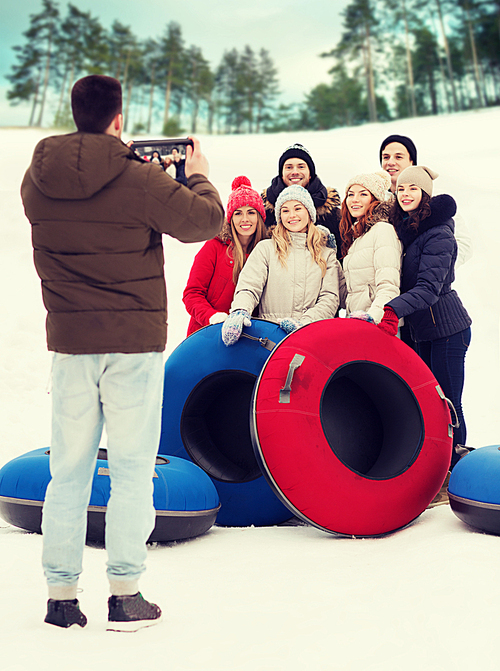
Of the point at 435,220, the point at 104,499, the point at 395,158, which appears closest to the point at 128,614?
the point at 104,499

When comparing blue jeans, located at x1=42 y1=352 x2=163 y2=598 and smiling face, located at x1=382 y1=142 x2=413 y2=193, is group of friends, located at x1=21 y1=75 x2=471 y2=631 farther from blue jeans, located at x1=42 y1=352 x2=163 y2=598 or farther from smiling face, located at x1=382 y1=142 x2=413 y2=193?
smiling face, located at x1=382 y1=142 x2=413 y2=193

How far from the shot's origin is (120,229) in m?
1.69

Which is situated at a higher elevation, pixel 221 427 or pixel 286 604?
pixel 221 427

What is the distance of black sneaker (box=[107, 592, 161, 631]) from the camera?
163 cm

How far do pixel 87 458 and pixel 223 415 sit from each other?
168 centimetres

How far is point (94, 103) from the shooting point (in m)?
1.69

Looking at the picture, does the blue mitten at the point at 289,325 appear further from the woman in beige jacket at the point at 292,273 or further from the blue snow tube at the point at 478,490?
the blue snow tube at the point at 478,490

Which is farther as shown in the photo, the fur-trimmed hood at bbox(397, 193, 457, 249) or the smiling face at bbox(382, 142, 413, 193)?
the smiling face at bbox(382, 142, 413, 193)

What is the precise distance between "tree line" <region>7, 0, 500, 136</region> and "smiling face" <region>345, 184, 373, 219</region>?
21760mm

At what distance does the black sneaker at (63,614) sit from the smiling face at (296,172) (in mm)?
2746

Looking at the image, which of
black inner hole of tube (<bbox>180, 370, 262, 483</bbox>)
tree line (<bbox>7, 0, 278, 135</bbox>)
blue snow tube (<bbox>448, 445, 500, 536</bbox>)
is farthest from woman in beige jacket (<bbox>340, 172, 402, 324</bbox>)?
tree line (<bbox>7, 0, 278, 135</bbox>)

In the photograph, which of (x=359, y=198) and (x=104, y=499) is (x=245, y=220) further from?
(x=104, y=499)

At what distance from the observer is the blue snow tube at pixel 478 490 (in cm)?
254

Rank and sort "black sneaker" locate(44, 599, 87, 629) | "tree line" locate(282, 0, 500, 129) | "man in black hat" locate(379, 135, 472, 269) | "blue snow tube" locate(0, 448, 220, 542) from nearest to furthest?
1. "black sneaker" locate(44, 599, 87, 629)
2. "blue snow tube" locate(0, 448, 220, 542)
3. "man in black hat" locate(379, 135, 472, 269)
4. "tree line" locate(282, 0, 500, 129)
